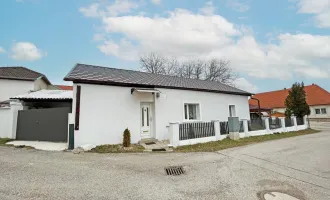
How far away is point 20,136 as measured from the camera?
11.7 meters

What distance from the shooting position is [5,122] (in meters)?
12.0

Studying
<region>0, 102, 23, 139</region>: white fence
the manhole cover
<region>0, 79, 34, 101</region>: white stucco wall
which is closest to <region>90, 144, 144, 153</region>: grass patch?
the manhole cover

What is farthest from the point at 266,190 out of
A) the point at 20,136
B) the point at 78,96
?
the point at 20,136

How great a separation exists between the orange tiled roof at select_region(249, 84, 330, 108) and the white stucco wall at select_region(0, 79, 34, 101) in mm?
32473

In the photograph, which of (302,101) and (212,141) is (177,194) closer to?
(212,141)

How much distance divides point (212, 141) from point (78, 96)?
8.07 metres

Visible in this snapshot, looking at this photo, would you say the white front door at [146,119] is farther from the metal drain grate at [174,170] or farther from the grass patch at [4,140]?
the grass patch at [4,140]

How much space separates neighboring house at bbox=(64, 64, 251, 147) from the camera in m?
9.27

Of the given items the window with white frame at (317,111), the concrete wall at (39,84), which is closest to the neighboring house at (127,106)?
the concrete wall at (39,84)

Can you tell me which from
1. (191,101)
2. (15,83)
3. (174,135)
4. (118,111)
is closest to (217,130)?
(191,101)

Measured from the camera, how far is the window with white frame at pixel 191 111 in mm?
13048

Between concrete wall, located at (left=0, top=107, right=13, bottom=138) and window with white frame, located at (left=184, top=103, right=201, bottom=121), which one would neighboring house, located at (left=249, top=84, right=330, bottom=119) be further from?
concrete wall, located at (left=0, top=107, right=13, bottom=138)

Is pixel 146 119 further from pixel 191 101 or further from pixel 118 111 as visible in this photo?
pixel 191 101

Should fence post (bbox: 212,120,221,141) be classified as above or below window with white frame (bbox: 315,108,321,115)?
below
